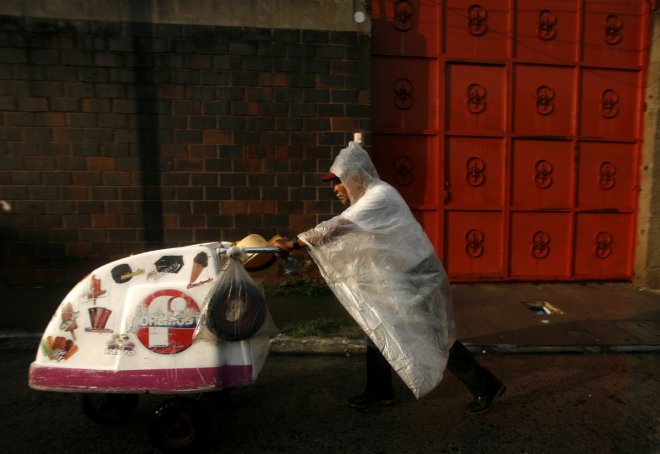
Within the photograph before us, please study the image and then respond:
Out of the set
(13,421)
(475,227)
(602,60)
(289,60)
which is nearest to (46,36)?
(289,60)

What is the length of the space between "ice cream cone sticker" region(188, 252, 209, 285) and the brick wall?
340cm

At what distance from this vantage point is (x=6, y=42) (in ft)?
18.0

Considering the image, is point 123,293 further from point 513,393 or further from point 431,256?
point 513,393

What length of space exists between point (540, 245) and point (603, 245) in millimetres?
989

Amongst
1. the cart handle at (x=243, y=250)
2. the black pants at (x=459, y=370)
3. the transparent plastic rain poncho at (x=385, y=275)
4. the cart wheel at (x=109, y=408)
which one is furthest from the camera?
the black pants at (x=459, y=370)

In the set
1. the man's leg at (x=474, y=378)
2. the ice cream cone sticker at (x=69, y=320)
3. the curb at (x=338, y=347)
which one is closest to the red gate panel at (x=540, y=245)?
the curb at (x=338, y=347)

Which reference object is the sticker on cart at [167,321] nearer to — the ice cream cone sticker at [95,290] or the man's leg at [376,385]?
the ice cream cone sticker at [95,290]

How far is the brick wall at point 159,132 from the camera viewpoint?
18.4 feet

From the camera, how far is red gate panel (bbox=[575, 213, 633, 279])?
676 cm

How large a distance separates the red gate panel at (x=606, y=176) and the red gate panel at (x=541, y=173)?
0.23 meters

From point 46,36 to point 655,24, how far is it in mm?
7943

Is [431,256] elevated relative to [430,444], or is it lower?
elevated

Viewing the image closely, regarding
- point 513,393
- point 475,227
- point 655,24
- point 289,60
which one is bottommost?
point 513,393

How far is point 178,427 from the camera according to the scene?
2641 millimetres
